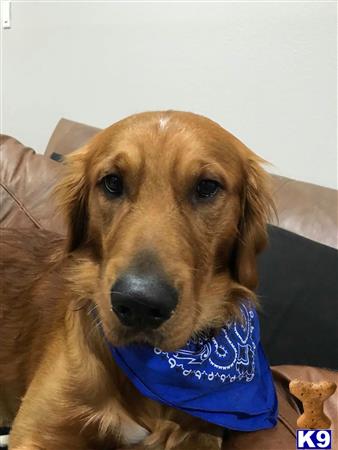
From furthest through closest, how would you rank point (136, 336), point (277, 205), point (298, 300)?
point (277, 205) → point (298, 300) → point (136, 336)

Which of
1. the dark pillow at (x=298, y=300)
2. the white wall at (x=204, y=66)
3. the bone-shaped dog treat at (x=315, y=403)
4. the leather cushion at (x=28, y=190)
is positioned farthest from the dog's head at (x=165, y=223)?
the white wall at (x=204, y=66)

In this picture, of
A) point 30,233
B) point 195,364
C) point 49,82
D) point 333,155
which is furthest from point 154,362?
point 49,82

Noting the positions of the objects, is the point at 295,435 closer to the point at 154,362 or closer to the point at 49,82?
the point at 154,362

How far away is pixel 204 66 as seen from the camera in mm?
2434

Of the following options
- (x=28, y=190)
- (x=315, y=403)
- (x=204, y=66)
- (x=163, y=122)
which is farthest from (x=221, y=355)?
(x=204, y=66)

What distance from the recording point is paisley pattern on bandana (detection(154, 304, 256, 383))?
1268 mm

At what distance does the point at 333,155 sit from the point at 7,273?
1290mm

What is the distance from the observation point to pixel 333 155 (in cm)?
211

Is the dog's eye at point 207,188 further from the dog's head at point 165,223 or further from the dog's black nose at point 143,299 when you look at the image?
the dog's black nose at point 143,299

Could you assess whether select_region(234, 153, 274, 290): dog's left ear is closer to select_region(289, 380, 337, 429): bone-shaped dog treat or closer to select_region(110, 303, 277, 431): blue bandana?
select_region(110, 303, 277, 431): blue bandana

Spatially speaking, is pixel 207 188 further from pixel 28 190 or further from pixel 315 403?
pixel 28 190

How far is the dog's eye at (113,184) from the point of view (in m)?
1.21

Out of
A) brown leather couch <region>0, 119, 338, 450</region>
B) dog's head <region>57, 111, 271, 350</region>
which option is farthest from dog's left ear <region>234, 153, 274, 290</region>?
brown leather couch <region>0, 119, 338, 450</region>

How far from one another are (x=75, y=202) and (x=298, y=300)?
77 cm
